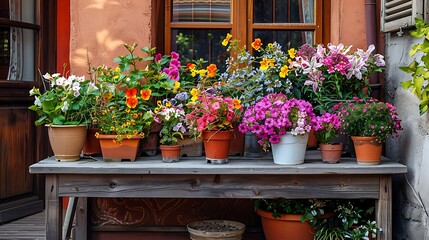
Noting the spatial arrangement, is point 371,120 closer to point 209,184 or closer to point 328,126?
point 328,126

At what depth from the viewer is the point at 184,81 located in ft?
13.3

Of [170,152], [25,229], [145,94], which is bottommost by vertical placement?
[25,229]

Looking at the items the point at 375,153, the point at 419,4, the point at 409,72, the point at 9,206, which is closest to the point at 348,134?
the point at 375,153

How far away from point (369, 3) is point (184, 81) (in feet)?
4.57

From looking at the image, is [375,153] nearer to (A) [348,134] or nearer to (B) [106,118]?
(A) [348,134]

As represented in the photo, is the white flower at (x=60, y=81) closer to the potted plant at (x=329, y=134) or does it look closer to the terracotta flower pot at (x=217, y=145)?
the terracotta flower pot at (x=217, y=145)

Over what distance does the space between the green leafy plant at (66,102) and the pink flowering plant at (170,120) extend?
435 mm

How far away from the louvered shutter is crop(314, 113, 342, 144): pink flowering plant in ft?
2.37

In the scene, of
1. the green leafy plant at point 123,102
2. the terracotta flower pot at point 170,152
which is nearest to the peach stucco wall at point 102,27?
the green leafy plant at point 123,102

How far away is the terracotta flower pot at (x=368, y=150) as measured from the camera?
3.55 metres

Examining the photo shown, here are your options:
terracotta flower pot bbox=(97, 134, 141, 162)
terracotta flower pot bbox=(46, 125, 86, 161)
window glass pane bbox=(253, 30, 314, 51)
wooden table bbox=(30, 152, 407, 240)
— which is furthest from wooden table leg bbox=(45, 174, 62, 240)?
window glass pane bbox=(253, 30, 314, 51)

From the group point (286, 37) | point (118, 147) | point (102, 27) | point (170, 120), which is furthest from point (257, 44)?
point (118, 147)

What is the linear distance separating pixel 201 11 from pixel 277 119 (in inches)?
52.7

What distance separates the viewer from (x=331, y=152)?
11.9 feet
